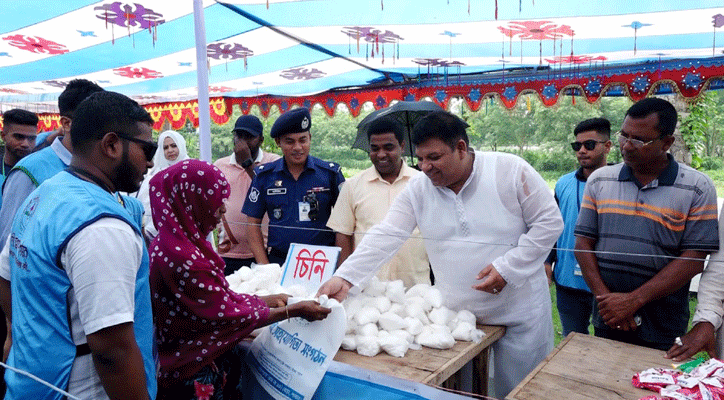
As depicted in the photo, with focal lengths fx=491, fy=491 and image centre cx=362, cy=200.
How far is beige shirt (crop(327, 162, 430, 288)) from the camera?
2.58 metres

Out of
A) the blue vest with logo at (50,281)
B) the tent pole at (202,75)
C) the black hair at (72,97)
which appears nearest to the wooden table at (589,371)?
the blue vest with logo at (50,281)

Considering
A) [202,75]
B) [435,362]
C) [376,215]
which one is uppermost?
[202,75]

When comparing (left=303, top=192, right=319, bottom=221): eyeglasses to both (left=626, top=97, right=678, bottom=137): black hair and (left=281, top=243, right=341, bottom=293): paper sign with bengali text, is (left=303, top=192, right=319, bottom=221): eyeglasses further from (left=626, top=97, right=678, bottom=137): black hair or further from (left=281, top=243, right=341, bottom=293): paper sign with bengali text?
(left=626, top=97, right=678, bottom=137): black hair

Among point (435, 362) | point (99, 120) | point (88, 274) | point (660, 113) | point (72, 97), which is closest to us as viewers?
point (88, 274)

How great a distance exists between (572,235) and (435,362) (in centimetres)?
176

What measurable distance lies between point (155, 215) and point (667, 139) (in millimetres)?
1847

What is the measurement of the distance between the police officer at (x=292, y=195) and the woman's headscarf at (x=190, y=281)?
1227 millimetres

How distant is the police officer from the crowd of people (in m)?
0.11

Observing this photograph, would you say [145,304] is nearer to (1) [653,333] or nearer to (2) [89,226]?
(2) [89,226]

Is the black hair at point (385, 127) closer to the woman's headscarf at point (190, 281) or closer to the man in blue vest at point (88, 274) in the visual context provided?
the woman's headscarf at point (190, 281)

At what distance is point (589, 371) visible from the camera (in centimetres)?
147

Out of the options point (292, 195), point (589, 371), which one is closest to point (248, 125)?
point (292, 195)

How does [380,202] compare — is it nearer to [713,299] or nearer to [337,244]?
[337,244]

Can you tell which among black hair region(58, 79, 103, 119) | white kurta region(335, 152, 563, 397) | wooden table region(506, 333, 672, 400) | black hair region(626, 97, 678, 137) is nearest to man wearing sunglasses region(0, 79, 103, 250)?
black hair region(58, 79, 103, 119)
